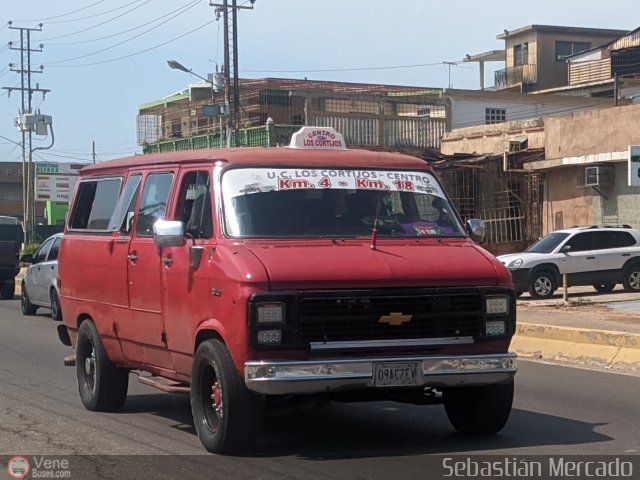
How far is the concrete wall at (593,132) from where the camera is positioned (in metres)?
26.3

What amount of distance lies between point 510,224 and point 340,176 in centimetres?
2364

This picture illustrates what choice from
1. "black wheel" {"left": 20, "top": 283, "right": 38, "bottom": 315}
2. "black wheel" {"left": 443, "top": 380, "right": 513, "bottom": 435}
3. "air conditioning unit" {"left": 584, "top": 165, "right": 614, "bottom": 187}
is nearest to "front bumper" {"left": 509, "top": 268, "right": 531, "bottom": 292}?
"air conditioning unit" {"left": 584, "top": 165, "right": 614, "bottom": 187}

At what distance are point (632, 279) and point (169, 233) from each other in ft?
57.9

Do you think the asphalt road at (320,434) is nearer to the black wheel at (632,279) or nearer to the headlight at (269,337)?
the headlight at (269,337)

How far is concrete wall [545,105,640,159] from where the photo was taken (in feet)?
86.3

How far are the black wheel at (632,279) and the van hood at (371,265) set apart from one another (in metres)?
16.4

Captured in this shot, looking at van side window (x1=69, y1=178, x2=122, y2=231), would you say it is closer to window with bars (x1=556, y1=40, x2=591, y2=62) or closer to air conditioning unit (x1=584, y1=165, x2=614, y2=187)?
air conditioning unit (x1=584, y1=165, x2=614, y2=187)

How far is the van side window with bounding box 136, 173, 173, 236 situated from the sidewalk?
6.45 meters

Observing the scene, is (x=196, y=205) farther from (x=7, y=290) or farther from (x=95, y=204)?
(x=7, y=290)

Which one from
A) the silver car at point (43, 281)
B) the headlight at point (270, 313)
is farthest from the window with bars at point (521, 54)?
the headlight at point (270, 313)

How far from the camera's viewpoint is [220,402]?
23.3ft

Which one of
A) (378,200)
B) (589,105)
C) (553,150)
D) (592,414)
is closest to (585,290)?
(553,150)

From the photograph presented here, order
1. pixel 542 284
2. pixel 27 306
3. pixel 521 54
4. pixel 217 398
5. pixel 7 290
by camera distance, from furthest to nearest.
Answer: pixel 521 54 < pixel 7 290 < pixel 542 284 < pixel 27 306 < pixel 217 398

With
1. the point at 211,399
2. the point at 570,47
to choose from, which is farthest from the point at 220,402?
the point at 570,47
